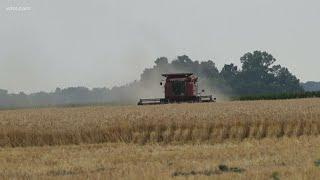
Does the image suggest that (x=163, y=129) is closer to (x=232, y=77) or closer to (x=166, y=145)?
(x=166, y=145)

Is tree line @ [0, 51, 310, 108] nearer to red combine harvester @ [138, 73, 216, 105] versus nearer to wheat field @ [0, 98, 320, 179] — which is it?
red combine harvester @ [138, 73, 216, 105]

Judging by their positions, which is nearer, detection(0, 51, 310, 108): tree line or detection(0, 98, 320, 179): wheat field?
detection(0, 98, 320, 179): wheat field

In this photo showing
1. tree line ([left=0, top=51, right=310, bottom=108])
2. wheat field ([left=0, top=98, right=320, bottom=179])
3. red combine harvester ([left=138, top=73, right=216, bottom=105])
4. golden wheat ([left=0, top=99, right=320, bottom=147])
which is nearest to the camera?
wheat field ([left=0, top=98, right=320, bottom=179])

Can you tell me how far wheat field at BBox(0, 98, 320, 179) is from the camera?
12.5 metres

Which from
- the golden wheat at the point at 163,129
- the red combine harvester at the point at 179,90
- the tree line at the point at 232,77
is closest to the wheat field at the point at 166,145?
the golden wheat at the point at 163,129

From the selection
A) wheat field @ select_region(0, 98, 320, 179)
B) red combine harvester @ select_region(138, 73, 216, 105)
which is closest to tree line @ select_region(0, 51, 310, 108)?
red combine harvester @ select_region(138, 73, 216, 105)

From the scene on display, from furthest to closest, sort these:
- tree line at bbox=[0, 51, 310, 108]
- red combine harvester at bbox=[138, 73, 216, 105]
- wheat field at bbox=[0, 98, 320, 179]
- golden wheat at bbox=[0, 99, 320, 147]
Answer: tree line at bbox=[0, 51, 310, 108], red combine harvester at bbox=[138, 73, 216, 105], golden wheat at bbox=[0, 99, 320, 147], wheat field at bbox=[0, 98, 320, 179]

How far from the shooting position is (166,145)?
21.3 metres

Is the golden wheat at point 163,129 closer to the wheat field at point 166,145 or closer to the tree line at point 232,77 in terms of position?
the wheat field at point 166,145

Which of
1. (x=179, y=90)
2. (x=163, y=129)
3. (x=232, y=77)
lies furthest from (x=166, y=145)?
(x=232, y=77)

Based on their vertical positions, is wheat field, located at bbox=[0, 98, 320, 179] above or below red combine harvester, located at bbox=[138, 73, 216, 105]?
below

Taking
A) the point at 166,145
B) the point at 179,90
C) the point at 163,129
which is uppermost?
the point at 179,90

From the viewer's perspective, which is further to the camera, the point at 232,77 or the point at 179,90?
the point at 232,77

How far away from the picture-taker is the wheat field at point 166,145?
1251cm
